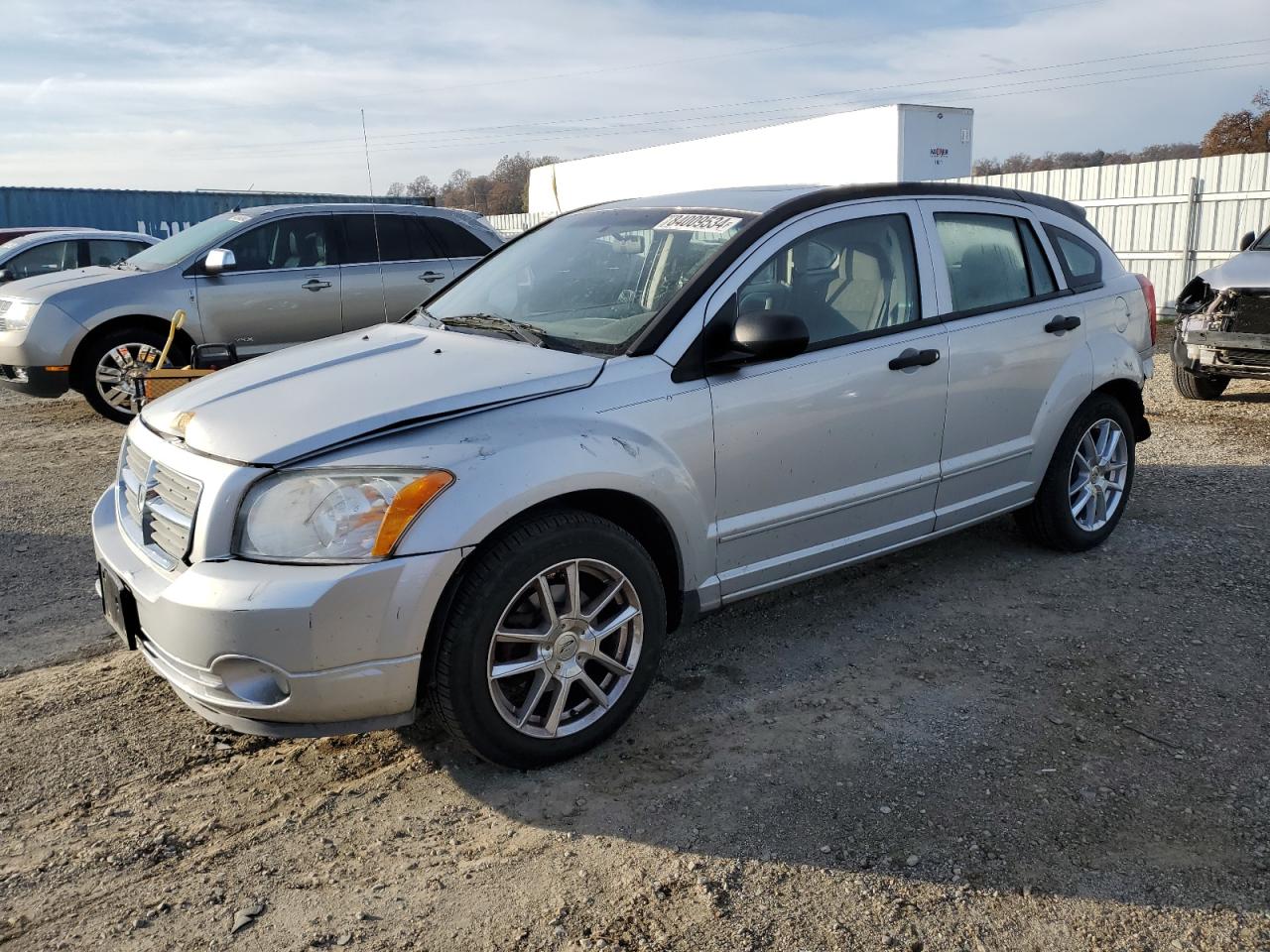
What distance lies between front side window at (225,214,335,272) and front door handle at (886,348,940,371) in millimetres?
6411

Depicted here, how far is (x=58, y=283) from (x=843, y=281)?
23.7 ft

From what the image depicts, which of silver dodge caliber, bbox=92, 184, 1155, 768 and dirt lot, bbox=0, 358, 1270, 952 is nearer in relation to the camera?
dirt lot, bbox=0, 358, 1270, 952

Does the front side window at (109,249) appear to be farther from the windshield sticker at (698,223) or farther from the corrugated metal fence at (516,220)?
the corrugated metal fence at (516,220)

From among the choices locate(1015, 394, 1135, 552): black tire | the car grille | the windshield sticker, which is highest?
the windshield sticker

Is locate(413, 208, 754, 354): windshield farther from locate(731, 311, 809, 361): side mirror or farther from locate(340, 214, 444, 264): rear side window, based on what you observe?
locate(340, 214, 444, 264): rear side window

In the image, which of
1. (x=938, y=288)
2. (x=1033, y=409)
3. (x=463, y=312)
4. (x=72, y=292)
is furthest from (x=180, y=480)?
(x=72, y=292)

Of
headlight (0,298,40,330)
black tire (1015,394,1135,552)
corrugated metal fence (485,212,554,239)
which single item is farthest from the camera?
corrugated metal fence (485,212,554,239)

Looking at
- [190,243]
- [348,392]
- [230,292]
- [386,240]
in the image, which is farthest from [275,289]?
[348,392]

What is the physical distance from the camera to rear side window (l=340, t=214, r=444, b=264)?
9.14 meters

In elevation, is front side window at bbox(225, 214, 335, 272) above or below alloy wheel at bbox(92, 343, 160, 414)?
above

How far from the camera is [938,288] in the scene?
164 inches

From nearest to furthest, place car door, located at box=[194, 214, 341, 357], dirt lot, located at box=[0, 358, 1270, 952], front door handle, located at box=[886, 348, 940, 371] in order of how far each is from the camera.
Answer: dirt lot, located at box=[0, 358, 1270, 952]
front door handle, located at box=[886, 348, 940, 371]
car door, located at box=[194, 214, 341, 357]

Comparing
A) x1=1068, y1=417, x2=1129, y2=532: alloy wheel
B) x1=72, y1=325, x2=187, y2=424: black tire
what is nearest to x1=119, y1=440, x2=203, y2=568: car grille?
x1=1068, y1=417, x2=1129, y2=532: alloy wheel

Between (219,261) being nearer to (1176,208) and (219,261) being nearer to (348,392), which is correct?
(348,392)
